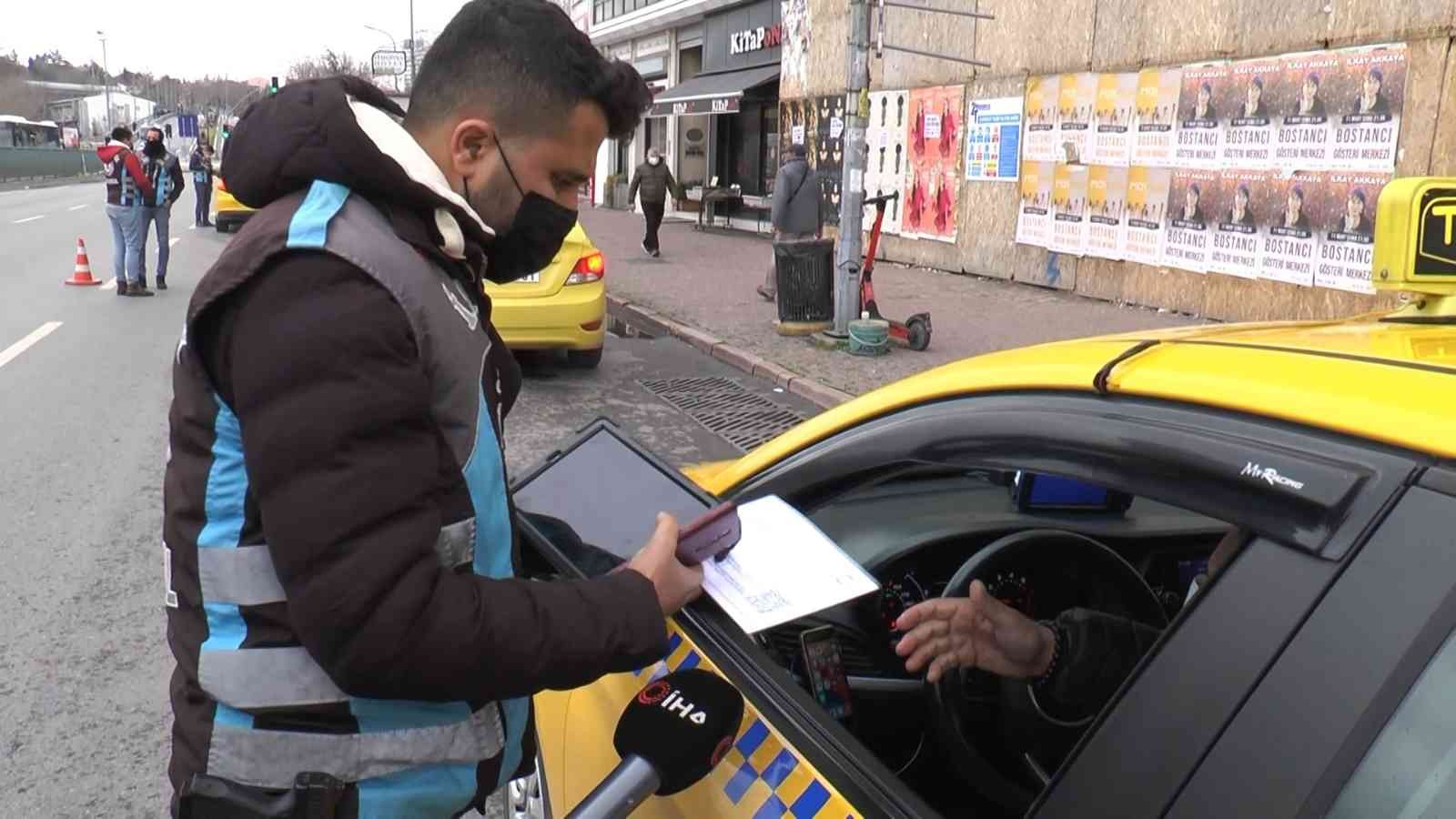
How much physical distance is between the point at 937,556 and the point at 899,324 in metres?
7.39

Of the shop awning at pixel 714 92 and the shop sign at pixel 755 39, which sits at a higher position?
the shop sign at pixel 755 39

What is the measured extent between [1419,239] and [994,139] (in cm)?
1306

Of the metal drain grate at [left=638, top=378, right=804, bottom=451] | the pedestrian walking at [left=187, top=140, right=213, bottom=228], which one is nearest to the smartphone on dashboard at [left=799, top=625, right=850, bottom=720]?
the metal drain grate at [left=638, top=378, right=804, bottom=451]

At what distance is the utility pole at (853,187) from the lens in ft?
31.4

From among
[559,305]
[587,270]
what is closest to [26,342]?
[559,305]

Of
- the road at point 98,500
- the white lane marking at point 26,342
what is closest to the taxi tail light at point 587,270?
the road at point 98,500

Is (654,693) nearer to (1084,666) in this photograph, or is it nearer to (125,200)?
(1084,666)

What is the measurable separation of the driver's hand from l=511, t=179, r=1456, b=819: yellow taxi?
0.17 feet

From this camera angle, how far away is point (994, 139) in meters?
14.3

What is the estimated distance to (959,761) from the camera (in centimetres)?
208

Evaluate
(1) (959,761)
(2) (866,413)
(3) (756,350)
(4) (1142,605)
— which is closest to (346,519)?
(2) (866,413)

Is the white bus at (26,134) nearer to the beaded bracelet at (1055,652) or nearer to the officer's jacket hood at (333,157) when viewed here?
the officer's jacket hood at (333,157)

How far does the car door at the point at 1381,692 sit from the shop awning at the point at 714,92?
20.1 meters

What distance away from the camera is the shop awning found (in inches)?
856
